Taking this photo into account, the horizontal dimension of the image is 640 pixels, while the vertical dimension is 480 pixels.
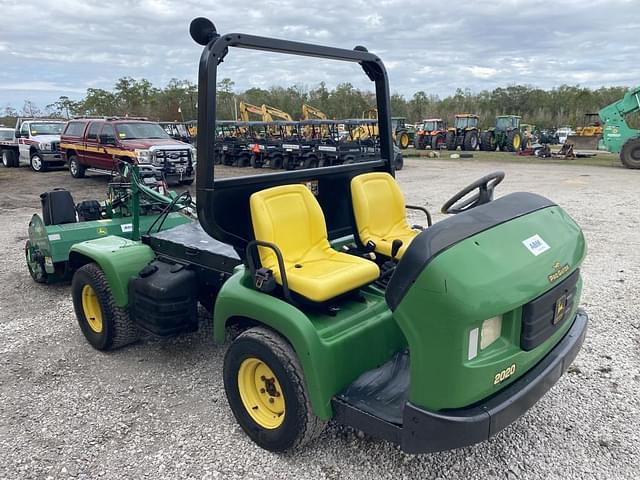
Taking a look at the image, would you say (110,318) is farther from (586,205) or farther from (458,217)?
(586,205)

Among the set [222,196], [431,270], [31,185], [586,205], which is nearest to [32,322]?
[222,196]

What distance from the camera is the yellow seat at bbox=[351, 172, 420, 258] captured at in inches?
127

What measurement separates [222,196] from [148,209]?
97.2 inches

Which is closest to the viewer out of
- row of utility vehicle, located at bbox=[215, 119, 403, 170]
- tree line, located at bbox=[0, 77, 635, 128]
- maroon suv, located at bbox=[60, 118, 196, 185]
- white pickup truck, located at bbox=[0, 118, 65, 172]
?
maroon suv, located at bbox=[60, 118, 196, 185]

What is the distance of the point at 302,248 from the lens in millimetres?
2916

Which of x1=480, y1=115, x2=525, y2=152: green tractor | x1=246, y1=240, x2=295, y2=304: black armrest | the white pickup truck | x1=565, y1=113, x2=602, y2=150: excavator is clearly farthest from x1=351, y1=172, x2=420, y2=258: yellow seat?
x1=565, y1=113, x2=602, y2=150: excavator

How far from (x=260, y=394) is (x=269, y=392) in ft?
0.25

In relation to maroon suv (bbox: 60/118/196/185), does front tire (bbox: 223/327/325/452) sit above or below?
below

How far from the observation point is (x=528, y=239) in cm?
217

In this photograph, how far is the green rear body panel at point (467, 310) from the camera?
1.84 metres

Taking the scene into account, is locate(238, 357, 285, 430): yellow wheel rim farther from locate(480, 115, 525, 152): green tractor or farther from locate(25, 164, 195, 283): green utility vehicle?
locate(480, 115, 525, 152): green tractor

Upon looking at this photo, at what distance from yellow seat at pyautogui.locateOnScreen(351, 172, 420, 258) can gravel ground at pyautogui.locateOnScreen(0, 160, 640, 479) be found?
1.17 meters

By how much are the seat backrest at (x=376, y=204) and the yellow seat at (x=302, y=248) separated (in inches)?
13.2

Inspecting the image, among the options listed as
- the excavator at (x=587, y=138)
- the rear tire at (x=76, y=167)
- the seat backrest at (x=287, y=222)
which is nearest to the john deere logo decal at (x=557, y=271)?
the seat backrest at (x=287, y=222)
